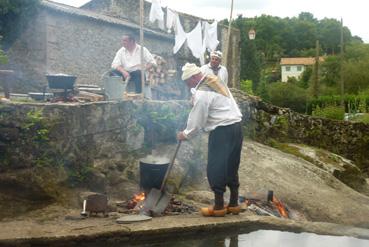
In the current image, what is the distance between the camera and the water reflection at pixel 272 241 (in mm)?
5379

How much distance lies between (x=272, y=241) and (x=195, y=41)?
15531 mm

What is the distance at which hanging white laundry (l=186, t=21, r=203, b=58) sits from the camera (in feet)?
65.9

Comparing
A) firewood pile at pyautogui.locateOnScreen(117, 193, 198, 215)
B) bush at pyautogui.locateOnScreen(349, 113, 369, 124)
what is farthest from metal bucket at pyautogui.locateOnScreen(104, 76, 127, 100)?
bush at pyautogui.locateOnScreen(349, 113, 369, 124)

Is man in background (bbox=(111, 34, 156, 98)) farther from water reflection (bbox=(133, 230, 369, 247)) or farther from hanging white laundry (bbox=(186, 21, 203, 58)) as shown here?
hanging white laundry (bbox=(186, 21, 203, 58))

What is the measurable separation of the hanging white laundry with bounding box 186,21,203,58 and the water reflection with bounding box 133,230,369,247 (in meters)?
14.9

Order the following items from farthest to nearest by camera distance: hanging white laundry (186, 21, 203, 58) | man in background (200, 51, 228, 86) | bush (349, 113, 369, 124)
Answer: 1. hanging white laundry (186, 21, 203, 58)
2. bush (349, 113, 369, 124)
3. man in background (200, 51, 228, 86)

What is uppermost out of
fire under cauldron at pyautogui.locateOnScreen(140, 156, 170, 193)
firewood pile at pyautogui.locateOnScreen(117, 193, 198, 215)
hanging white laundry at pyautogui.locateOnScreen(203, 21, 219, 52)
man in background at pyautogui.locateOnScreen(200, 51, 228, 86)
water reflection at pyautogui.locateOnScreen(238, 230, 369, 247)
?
hanging white laundry at pyautogui.locateOnScreen(203, 21, 219, 52)

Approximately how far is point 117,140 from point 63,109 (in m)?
1.23

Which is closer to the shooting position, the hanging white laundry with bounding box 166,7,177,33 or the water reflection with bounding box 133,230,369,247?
the water reflection with bounding box 133,230,369,247

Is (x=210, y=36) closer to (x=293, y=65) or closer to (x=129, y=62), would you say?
(x=129, y=62)

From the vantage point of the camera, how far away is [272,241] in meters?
5.52

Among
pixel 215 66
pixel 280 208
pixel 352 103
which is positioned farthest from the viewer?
pixel 352 103

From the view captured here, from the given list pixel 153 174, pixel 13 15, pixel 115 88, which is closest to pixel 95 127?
pixel 115 88

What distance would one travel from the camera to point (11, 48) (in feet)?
44.1
